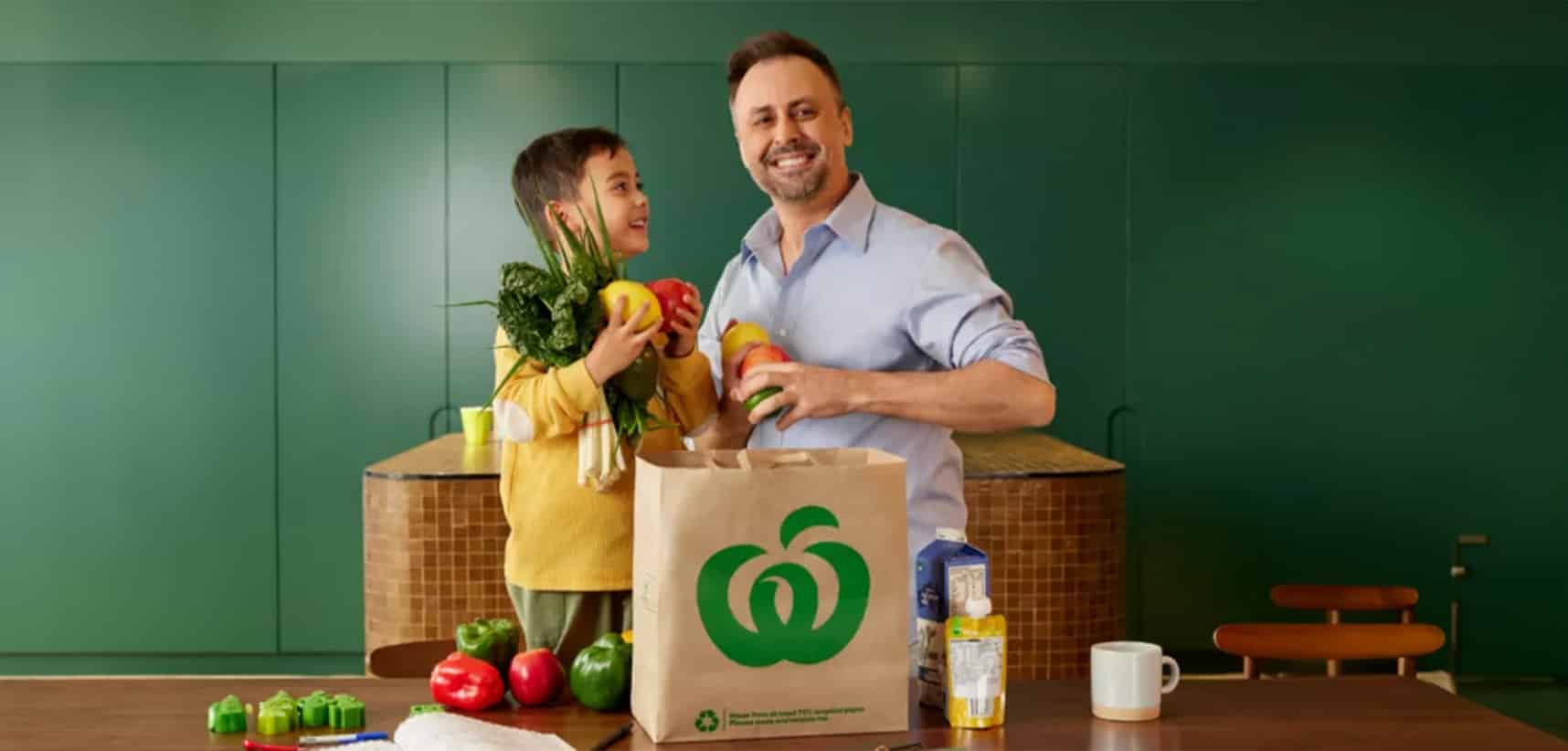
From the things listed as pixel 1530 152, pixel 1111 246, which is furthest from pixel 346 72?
pixel 1530 152

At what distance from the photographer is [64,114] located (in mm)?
4883

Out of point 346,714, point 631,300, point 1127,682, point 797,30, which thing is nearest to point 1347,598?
point 1127,682

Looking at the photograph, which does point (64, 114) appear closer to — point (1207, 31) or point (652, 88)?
point (652, 88)

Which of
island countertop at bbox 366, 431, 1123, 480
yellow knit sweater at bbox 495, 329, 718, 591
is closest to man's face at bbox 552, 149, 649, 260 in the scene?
yellow knit sweater at bbox 495, 329, 718, 591

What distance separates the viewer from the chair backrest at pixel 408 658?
2.12 meters

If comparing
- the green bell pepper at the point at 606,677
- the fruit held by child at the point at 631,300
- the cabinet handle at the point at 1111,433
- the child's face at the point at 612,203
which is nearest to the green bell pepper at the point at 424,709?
the green bell pepper at the point at 606,677

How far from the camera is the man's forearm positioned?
183 cm

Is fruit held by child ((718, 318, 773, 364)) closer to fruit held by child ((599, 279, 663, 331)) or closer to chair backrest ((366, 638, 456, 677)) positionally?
fruit held by child ((599, 279, 663, 331))

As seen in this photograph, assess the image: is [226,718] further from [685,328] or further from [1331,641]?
[1331,641]

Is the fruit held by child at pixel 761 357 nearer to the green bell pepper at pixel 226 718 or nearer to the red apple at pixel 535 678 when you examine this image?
the red apple at pixel 535 678

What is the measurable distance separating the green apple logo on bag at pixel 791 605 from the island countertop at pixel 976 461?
2186mm

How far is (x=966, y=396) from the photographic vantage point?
1838mm

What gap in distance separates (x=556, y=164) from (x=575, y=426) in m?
0.53

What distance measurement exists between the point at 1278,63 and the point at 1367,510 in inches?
58.4
